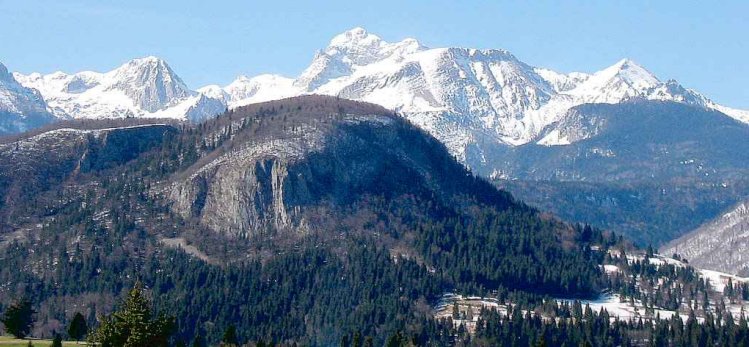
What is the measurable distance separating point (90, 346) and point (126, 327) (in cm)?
3170

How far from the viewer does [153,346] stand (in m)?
150

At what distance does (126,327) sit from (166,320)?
6.21 meters

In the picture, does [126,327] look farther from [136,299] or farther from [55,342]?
[55,342]

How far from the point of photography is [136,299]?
149250mm

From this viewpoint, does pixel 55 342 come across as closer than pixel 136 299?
No

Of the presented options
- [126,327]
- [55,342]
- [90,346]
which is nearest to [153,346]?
[126,327]

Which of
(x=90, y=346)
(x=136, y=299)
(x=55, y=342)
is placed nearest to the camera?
(x=136, y=299)

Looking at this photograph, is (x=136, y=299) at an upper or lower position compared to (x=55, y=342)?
upper

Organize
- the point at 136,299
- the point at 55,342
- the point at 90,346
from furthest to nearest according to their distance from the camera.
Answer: the point at 55,342 < the point at 90,346 < the point at 136,299

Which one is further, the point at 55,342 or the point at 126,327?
the point at 55,342

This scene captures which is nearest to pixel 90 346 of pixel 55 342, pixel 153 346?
pixel 55 342

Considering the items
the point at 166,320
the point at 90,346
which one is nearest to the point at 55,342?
the point at 90,346

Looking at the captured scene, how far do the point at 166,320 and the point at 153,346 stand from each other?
531 cm

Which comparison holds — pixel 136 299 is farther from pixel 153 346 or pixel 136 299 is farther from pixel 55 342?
pixel 55 342
